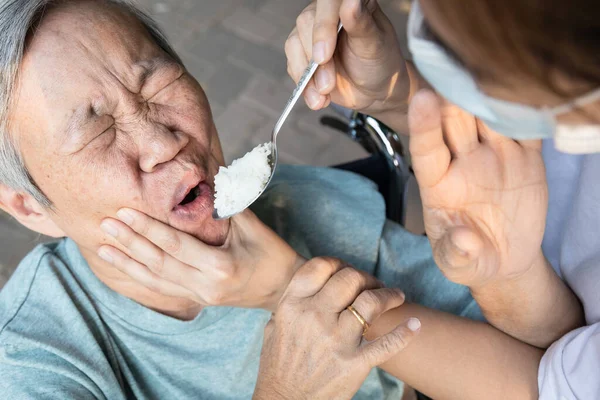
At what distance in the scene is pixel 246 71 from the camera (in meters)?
4.09

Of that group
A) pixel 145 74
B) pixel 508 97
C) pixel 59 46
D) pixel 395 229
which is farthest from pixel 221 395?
pixel 508 97

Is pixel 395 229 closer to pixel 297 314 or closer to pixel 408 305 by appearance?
pixel 408 305

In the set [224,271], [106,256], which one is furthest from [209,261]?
[106,256]

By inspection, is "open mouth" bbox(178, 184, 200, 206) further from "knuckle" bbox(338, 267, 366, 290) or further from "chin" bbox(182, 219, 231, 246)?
"knuckle" bbox(338, 267, 366, 290)

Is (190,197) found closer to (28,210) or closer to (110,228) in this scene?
(110,228)

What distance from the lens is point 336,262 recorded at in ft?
4.69

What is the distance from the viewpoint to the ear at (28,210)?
1475 millimetres

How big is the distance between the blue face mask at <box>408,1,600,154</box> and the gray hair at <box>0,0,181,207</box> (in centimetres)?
100

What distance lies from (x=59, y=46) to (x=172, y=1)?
3370mm

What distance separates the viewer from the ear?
1475mm

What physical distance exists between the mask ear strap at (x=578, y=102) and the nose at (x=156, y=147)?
99cm

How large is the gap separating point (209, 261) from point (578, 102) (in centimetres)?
96

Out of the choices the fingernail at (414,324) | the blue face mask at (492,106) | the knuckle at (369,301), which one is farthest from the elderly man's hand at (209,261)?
the blue face mask at (492,106)

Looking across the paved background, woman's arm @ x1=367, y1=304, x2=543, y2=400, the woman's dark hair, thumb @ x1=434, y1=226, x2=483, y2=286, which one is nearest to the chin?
woman's arm @ x1=367, y1=304, x2=543, y2=400
